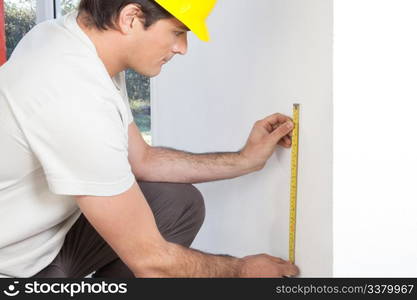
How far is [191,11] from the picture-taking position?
1.67m

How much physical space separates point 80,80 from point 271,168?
664mm

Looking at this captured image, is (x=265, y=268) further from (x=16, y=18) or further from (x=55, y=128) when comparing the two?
(x=16, y=18)

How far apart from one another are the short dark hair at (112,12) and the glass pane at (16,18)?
9.71 ft

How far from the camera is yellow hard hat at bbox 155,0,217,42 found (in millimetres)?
1640

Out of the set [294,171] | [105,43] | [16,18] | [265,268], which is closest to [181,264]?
[265,268]

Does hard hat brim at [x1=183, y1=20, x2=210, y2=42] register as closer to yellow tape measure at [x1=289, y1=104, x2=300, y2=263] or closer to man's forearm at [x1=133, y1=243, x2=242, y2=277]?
yellow tape measure at [x1=289, y1=104, x2=300, y2=263]

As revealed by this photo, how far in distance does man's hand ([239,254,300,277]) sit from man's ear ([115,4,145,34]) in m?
0.72

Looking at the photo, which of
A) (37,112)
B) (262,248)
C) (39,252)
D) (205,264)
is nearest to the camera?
(37,112)

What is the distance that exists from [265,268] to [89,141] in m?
0.62

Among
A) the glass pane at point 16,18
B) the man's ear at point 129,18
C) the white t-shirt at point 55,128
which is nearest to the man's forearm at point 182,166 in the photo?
the white t-shirt at point 55,128
